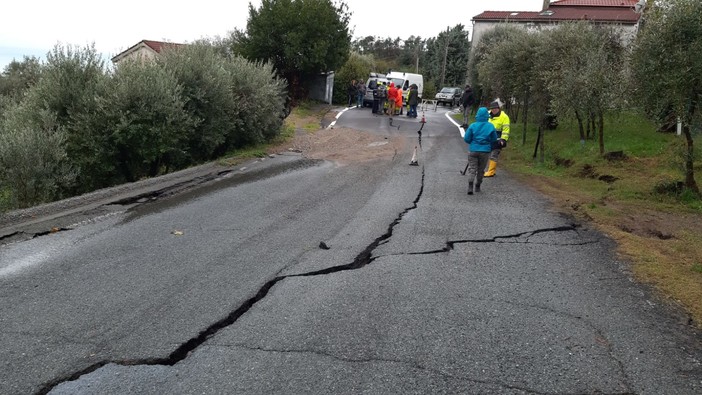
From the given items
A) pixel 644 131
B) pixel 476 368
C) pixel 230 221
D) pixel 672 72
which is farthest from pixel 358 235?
pixel 644 131

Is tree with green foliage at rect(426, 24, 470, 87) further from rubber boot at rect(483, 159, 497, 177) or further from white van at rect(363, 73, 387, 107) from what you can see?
rubber boot at rect(483, 159, 497, 177)

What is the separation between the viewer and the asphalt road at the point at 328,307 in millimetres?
3848

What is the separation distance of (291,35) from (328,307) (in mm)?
26764

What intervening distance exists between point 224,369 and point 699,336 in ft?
12.9

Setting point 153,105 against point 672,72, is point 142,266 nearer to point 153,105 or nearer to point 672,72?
point 153,105

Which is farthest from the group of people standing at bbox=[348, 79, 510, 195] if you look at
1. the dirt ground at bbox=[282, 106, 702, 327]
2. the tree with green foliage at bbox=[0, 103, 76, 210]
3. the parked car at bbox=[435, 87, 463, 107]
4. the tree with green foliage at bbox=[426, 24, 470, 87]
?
the tree with green foliage at bbox=[426, 24, 470, 87]

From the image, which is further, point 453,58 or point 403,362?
point 453,58

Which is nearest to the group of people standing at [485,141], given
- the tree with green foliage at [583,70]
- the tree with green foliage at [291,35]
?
the tree with green foliage at [583,70]

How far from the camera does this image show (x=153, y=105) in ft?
38.3

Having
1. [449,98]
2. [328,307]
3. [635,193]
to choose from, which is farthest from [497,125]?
[449,98]

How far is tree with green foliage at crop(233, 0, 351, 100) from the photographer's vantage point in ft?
98.6

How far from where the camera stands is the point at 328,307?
16.4ft

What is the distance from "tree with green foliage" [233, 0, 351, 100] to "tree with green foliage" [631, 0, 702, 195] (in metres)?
22.1

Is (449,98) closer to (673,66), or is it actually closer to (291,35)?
(291,35)
